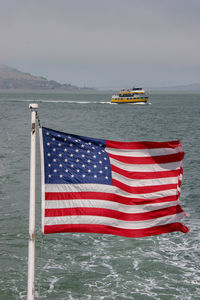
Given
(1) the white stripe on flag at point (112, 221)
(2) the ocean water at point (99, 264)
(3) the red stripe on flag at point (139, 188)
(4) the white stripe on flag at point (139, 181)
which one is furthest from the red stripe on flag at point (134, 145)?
(2) the ocean water at point (99, 264)

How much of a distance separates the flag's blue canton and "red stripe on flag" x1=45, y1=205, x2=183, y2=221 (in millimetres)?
537

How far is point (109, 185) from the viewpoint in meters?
7.73

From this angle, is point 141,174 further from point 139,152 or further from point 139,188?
point 139,152

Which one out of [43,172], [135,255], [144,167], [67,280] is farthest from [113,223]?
[135,255]

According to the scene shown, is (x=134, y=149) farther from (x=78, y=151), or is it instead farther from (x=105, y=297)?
(x=105, y=297)

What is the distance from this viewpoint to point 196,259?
15.1 metres

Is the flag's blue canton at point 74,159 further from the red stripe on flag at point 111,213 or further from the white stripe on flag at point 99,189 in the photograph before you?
the red stripe on flag at point 111,213

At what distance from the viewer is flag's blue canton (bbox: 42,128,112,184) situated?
7.27 meters

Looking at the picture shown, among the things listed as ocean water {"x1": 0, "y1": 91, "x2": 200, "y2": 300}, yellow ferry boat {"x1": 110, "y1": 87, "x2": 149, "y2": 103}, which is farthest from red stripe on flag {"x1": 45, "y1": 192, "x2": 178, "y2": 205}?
yellow ferry boat {"x1": 110, "y1": 87, "x2": 149, "y2": 103}

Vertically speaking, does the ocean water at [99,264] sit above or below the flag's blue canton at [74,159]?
below

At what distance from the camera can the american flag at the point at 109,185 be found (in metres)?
7.32

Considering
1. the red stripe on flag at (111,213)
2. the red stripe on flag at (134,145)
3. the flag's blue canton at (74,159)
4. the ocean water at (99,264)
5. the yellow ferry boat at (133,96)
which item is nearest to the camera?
the flag's blue canton at (74,159)

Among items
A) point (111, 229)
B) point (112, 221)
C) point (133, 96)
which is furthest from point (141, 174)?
point (133, 96)

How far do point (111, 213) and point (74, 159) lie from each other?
1.33m
